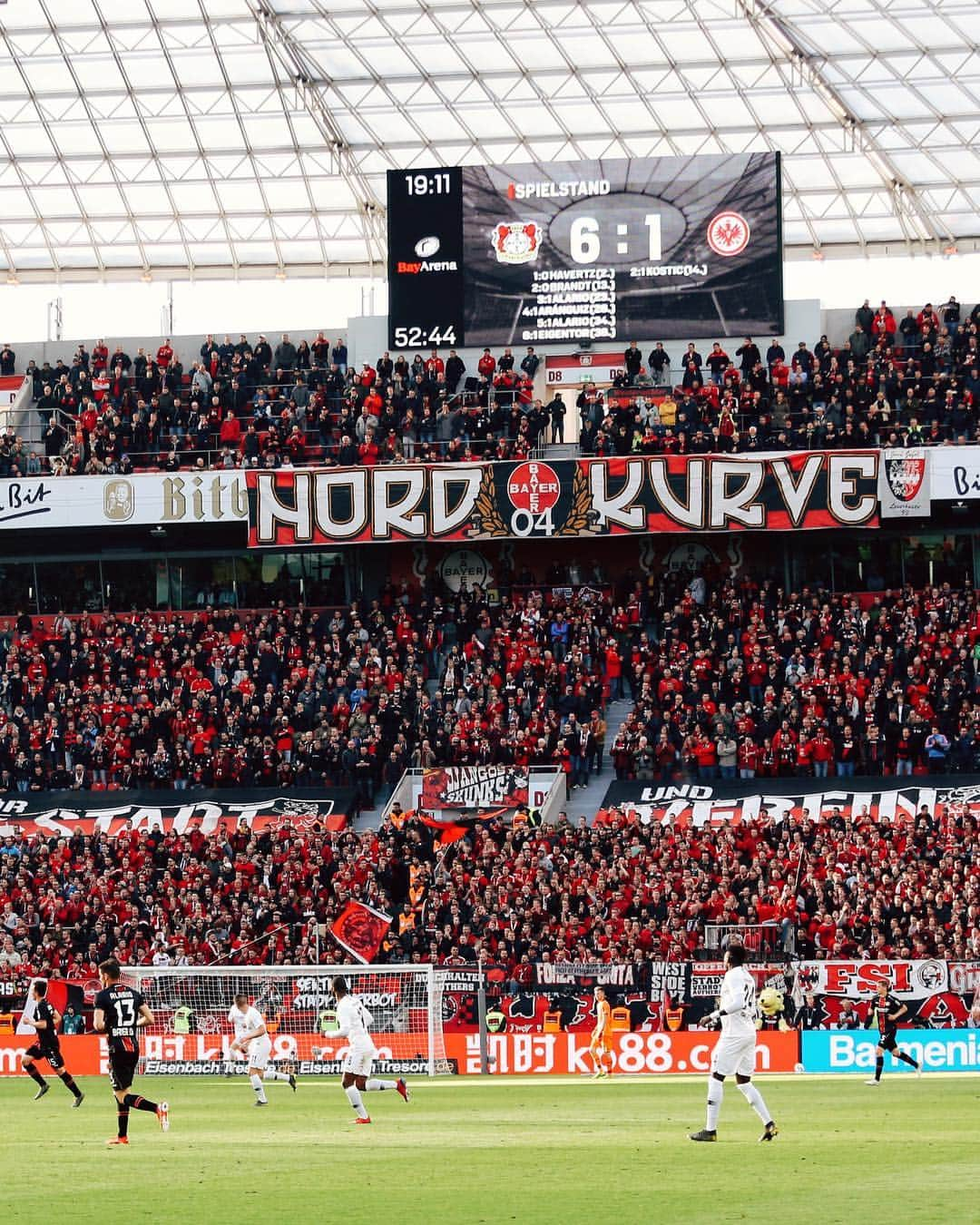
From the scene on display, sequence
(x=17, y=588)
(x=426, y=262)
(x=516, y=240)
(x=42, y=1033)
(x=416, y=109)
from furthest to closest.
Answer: (x=416, y=109) < (x=17, y=588) < (x=426, y=262) < (x=516, y=240) < (x=42, y=1033)

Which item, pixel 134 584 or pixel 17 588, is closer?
pixel 134 584

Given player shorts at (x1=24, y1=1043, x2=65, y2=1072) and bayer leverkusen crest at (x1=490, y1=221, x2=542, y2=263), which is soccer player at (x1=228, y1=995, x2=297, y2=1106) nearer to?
player shorts at (x1=24, y1=1043, x2=65, y2=1072)

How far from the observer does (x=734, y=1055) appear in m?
19.7

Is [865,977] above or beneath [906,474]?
beneath

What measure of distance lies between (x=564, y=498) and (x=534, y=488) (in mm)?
831

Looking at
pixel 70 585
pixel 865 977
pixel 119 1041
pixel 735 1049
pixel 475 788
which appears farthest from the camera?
pixel 70 585

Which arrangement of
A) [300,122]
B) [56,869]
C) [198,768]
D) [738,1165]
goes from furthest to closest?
[300,122] → [198,768] → [56,869] → [738,1165]

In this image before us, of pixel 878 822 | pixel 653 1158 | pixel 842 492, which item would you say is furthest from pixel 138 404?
pixel 653 1158

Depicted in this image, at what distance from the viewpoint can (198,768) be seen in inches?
1922

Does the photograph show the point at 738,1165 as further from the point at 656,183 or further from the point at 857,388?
the point at 656,183

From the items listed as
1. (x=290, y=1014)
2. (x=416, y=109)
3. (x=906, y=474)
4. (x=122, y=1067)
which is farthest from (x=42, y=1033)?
(x=416, y=109)

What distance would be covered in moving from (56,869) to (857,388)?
80.1ft

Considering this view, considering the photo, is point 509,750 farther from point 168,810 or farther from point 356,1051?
point 356,1051

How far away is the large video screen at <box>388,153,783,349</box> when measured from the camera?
183 feet
